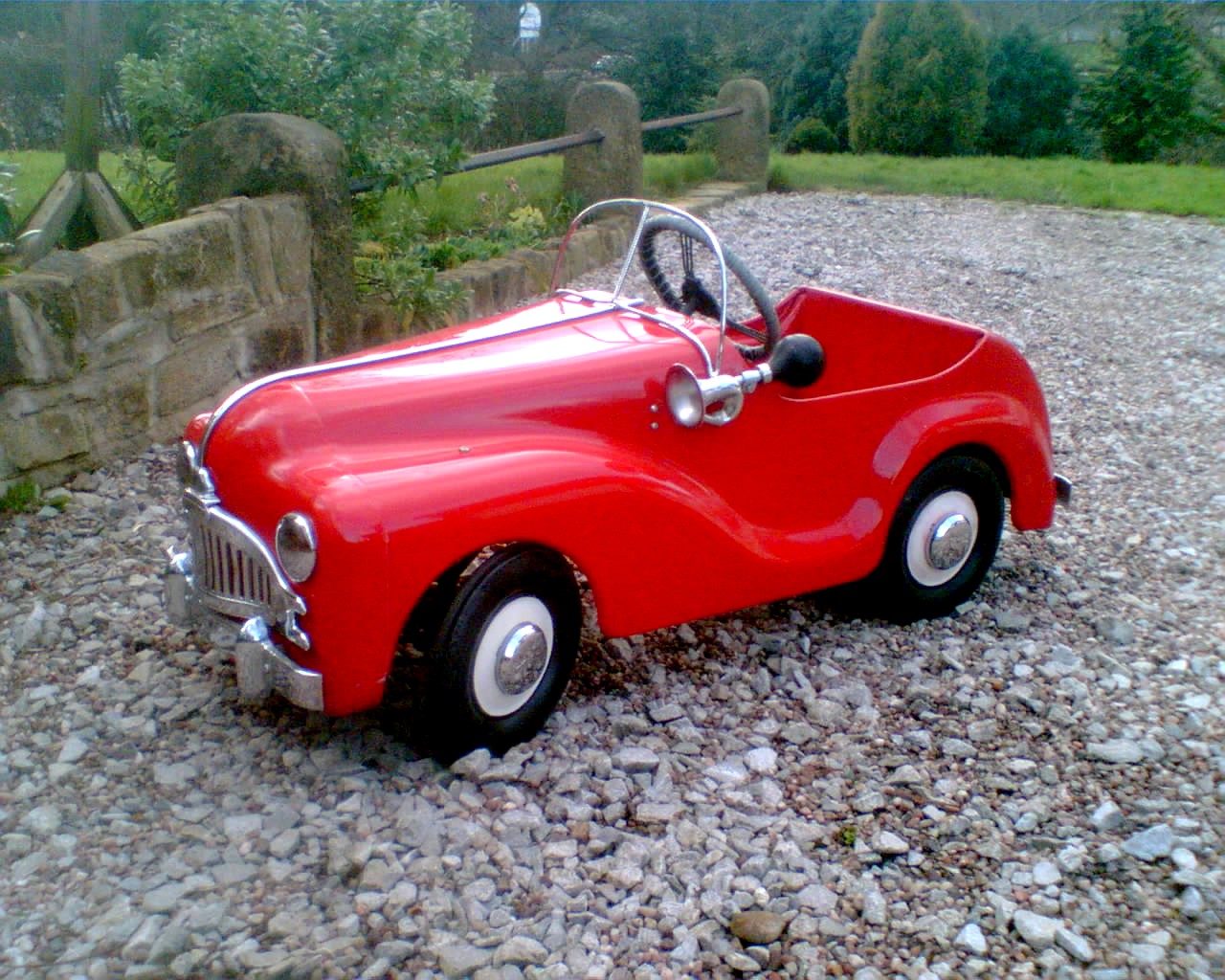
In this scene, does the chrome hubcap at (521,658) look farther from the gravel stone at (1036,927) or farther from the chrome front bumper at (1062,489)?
the chrome front bumper at (1062,489)

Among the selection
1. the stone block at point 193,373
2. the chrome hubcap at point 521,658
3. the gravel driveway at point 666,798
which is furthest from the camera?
the stone block at point 193,373

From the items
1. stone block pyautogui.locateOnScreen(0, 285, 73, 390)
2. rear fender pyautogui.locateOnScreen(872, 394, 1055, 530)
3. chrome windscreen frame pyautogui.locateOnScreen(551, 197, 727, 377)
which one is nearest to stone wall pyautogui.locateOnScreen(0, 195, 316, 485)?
stone block pyautogui.locateOnScreen(0, 285, 73, 390)

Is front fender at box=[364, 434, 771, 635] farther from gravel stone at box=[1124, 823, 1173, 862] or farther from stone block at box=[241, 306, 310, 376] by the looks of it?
stone block at box=[241, 306, 310, 376]

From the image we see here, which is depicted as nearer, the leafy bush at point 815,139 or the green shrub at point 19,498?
the green shrub at point 19,498

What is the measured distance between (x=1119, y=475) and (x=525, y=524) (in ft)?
10.00

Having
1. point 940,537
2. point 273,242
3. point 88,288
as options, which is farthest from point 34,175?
point 940,537

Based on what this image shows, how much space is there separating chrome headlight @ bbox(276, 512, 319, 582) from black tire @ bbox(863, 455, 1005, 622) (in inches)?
65.9

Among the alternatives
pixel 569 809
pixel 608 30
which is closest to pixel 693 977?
pixel 569 809

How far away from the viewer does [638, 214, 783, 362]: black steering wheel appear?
288 centimetres

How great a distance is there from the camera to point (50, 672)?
9.52 feet

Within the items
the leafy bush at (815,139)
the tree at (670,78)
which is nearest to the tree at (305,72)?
the tree at (670,78)

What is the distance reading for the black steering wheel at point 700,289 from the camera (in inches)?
113

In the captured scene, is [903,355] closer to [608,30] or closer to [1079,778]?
[1079,778]

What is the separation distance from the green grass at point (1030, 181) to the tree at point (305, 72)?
22.1ft
